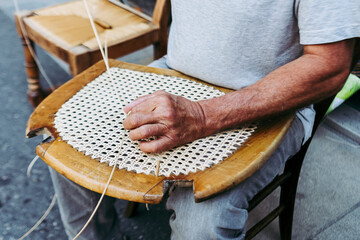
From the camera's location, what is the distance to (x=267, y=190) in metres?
1.02

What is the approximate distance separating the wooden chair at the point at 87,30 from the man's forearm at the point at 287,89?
0.88 meters

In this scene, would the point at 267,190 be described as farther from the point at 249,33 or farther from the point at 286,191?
the point at 249,33

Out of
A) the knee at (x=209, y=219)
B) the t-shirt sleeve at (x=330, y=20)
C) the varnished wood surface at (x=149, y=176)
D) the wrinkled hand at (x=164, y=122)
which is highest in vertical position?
the t-shirt sleeve at (x=330, y=20)

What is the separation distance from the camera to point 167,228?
1.41m

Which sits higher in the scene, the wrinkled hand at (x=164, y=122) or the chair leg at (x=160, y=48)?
the wrinkled hand at (x=164, y=122)

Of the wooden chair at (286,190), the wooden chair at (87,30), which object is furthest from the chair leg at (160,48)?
the wooden chair at (286,190)

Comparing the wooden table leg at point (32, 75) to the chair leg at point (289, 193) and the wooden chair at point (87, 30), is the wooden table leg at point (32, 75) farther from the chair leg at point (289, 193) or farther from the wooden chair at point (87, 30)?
the chair leg at point (289, 193)

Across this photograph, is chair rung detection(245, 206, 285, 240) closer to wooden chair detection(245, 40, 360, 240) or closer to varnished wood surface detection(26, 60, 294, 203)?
wooden chair detection(245, 40, 360, 240)

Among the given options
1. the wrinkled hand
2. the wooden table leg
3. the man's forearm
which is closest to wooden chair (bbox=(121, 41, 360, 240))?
the man's forearm

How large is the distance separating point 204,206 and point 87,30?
3.83ft

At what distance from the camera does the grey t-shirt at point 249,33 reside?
729mm

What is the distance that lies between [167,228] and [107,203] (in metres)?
0.45

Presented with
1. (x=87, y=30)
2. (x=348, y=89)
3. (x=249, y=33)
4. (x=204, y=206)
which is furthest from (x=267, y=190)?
(x=87, y=30)

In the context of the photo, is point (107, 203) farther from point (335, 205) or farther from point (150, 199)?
point (335, 205)
